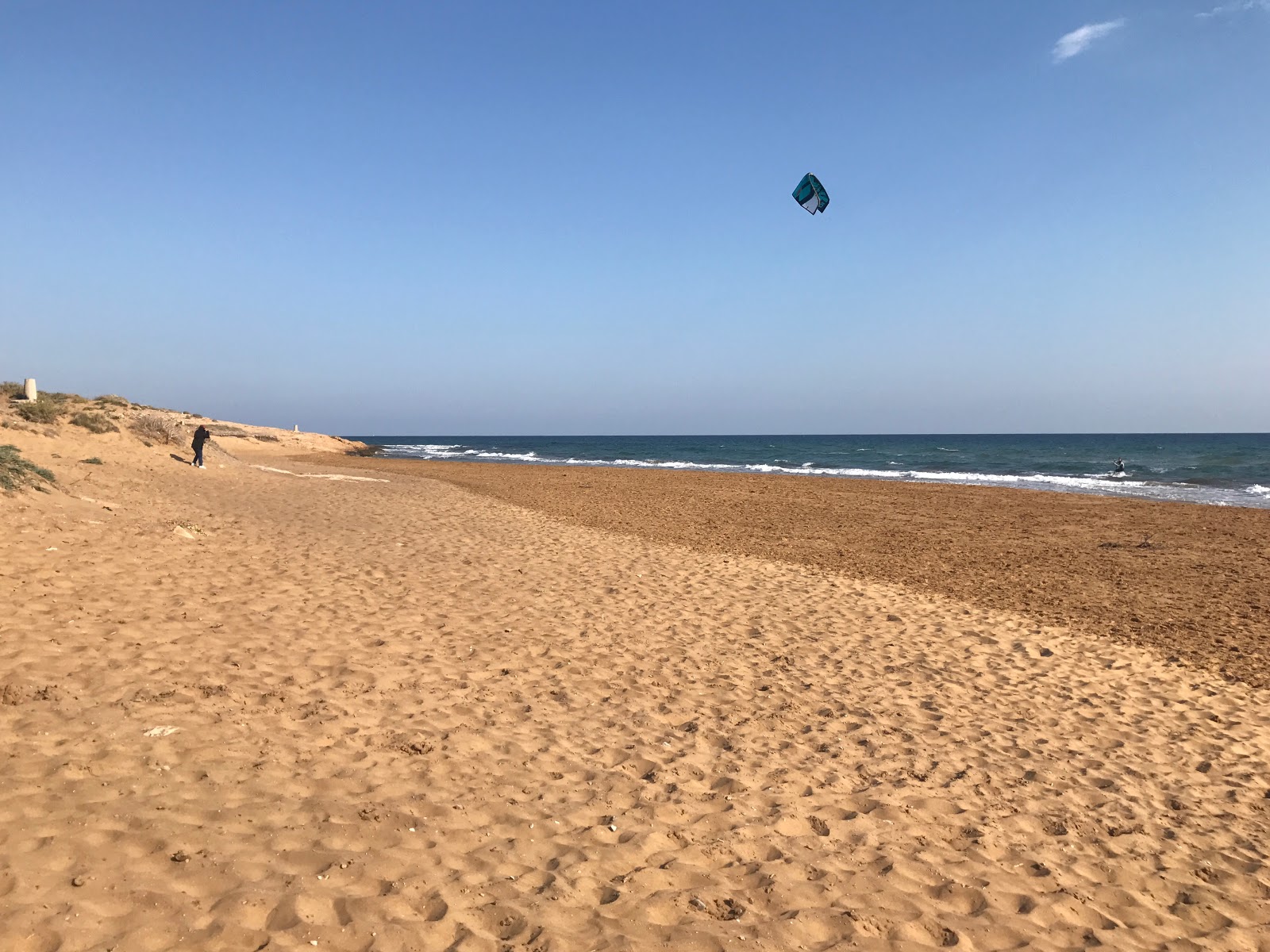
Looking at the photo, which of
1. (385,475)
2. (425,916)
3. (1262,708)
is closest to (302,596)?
(425,916)

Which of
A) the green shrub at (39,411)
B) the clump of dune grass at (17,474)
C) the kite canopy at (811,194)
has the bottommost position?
the clump of dune grass at (17,474)

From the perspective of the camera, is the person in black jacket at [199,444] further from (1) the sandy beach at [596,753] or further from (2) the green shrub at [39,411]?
(1) the sandy beach at [596,753]

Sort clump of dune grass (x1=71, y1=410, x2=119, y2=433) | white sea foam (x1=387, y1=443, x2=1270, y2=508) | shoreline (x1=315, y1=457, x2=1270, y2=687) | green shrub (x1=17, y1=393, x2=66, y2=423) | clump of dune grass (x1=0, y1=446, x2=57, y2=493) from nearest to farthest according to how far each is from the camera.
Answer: shoreline (x1=315, y1=457, x2=1270, y2=687) → clump of dune grass (x1=0, y1=446, x2=57, y2=493) → green shrub (x1=17, y1=393, x2=66, y2=423) → clump of dune grass (x1=71, y1=410, x2=119, y2=433) → white sea foam (x1=387, y1=443, x2=1270, y2=508)

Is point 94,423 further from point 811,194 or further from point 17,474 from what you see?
point 811,194

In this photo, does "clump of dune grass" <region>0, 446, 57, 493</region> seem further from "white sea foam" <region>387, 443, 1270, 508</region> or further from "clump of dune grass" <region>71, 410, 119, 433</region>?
"white sea foam" <region>387, 443, 1270, 508</region>

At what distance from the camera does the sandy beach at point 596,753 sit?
3705 millimetres

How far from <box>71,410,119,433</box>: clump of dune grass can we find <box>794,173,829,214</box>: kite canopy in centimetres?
2228

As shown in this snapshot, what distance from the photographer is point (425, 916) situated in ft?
11.6

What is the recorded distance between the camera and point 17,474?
458 inches

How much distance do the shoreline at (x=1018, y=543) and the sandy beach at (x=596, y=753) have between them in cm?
19

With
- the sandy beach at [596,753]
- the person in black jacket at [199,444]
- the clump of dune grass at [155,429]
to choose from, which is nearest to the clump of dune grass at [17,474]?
the sandy beach at [596,753]

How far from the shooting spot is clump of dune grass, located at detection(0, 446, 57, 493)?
11.1 metres

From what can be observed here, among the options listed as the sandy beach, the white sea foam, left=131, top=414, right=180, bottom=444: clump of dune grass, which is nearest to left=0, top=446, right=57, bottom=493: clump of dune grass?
the sandy beach

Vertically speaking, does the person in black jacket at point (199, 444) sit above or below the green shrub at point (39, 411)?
below
